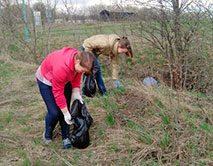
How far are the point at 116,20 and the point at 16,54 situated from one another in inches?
239

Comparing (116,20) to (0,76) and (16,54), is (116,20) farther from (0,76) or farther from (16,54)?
(16,54)

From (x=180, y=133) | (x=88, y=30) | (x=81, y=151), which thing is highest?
(x=88, y=30)

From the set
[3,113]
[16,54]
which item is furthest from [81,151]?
[16,54]

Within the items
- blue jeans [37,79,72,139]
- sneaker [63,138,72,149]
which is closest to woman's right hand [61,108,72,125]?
blue jeans [37,79,72,139]

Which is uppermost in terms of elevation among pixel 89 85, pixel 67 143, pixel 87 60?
pixel 87 60

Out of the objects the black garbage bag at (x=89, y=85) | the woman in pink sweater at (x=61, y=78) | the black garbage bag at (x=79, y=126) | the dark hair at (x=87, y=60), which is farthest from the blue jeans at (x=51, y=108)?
the black garbage bag at (x=89, y=85)

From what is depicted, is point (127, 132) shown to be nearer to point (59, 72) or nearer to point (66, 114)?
point (66, 114)

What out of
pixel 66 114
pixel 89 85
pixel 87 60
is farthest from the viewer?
pixel 89 85

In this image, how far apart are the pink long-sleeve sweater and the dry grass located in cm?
72

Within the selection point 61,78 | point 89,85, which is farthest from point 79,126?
point 89,85

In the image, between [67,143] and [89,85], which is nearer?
[67,143]

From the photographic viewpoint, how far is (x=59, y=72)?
2361 millimetres

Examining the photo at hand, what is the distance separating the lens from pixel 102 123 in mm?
3352

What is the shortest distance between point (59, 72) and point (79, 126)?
909 mm
